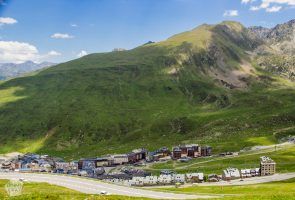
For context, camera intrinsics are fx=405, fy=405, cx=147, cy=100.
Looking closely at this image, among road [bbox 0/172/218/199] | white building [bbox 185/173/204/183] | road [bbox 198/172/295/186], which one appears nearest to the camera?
road [bbox 0/172/218/199]

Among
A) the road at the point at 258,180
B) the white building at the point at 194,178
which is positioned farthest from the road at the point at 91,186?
the white building at the point at 194,178

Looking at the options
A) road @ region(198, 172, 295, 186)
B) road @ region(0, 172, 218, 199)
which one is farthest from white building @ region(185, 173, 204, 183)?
road @ region(0, 172, 218, 199)

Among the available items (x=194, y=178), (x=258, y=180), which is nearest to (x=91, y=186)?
(x=194, y=178)

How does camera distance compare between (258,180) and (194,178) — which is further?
(194,178)

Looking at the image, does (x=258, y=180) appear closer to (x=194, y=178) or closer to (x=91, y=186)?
(x=194, y=178)

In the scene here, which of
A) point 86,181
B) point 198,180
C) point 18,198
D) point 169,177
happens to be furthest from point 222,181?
point 18,198

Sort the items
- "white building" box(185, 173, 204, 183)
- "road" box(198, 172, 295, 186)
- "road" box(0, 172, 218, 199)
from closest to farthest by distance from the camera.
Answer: "road" box(0, 172, 218, 199) → "road" box(198, 172, 295, 186) → "white building" box(185, 173, 204, 183)

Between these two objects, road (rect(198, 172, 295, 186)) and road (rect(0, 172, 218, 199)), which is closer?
road (rect(0, 172, 218, 199))

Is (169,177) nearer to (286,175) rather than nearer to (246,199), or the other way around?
(286,175)

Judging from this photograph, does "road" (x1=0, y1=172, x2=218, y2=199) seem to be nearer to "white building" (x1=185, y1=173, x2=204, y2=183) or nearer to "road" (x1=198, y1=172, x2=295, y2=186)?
"road" (x1=198, y1=172, x2=295, y2=186)
